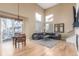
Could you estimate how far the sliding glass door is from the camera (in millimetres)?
1704

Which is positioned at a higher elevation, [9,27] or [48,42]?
[9,27]

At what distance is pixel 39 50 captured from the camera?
177 cm

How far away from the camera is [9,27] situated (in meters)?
1.74

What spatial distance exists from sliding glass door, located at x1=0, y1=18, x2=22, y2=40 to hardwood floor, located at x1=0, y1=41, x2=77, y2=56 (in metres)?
0.13

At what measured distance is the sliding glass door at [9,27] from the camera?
1704 millimetres

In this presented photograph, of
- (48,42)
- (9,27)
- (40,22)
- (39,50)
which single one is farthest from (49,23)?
(9,27)

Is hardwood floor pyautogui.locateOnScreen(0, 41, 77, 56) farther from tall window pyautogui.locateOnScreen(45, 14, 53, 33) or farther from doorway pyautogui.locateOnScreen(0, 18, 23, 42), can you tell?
tall window pyautogui.locateOnScreen(45, 14, 53, 33)

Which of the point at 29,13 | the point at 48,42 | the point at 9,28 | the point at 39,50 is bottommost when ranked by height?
the point at 39,50

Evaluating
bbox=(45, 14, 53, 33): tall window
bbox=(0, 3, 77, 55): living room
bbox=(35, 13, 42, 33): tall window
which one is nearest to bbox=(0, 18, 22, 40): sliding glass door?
bbox=(0, 3, 77, 55): living room

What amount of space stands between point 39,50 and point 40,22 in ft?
1.55

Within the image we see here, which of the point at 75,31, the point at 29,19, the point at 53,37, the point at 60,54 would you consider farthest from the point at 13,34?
the point at 75,31

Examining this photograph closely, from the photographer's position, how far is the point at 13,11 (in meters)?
1.69

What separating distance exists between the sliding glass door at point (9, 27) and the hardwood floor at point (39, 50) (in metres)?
0.13

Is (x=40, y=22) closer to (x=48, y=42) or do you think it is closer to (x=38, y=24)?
(x=38, y=24)
